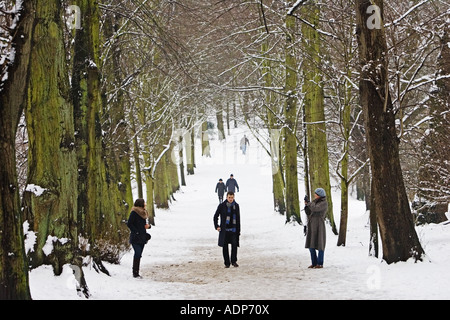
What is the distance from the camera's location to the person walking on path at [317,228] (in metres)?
11.2

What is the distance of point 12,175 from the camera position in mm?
5914

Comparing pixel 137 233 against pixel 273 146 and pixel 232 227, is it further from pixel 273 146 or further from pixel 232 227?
pixel 273 146

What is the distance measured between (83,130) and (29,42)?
4.25m

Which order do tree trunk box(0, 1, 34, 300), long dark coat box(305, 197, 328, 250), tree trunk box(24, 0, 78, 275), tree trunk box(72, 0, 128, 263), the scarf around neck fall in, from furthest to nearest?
long dark coat box(305, 197, 328, 250)
the scarf around neck
tree trunk box(72, 0, 128, 263)
tree trunk box(24, 0, 78, 275)
tree trunk box(0, 1, 34, 300)

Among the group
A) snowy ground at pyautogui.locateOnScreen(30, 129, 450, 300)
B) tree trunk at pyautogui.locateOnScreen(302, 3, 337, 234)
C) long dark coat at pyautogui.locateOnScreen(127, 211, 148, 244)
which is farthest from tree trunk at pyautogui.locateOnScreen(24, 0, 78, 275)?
tree trunk at pyautogui.locateOnScreen(302, 3, 337, 234)

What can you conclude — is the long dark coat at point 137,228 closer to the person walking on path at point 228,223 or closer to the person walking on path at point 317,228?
the person walking on path at point 228,223

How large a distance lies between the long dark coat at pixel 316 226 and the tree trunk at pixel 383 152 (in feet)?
4.77

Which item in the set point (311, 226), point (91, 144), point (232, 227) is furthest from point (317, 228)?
point (91, 144)

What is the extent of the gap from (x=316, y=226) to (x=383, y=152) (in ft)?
7.16

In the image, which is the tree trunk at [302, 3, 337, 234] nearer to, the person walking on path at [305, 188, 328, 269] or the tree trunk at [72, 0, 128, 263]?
the person walking on path at [305, 188, 328, 269]

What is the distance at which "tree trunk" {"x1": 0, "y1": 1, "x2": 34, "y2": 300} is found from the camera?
588cm

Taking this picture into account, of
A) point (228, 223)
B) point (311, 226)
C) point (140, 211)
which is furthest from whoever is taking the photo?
point (228, 223)

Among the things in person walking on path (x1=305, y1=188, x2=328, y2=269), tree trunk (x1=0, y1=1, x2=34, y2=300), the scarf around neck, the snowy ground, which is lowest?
the snowy ground

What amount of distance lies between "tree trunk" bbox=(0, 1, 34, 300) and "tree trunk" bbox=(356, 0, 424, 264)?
5.87 m
